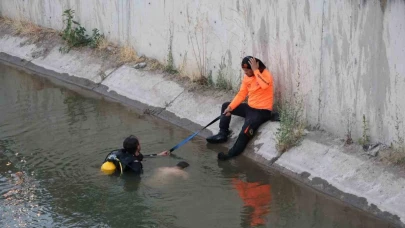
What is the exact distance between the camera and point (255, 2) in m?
12.2

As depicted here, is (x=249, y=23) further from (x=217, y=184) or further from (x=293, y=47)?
(x=217, y=184)

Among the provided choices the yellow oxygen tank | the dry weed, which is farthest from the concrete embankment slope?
the yellow oxygen tank

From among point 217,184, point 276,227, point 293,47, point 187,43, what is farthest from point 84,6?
point 276,227

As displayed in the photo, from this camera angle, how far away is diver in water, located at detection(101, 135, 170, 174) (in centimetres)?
1048

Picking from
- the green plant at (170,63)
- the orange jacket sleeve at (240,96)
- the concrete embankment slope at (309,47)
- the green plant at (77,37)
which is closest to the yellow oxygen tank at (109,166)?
the orange jacket sleeve at (240,96)

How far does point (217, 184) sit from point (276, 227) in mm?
1552

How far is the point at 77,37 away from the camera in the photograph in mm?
16375

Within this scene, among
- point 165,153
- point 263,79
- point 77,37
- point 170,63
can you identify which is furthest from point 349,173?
point 77,37

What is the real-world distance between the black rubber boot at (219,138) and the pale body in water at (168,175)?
978mm

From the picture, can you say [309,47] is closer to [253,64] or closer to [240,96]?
[253,64]

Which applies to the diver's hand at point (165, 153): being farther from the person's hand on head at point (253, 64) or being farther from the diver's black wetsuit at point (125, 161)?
the person's hand on head at point (253, 64)

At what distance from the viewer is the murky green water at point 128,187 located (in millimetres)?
9242

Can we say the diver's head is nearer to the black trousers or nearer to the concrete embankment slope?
the black trousers

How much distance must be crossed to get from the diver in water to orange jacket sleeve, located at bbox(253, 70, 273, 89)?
2.12 m
